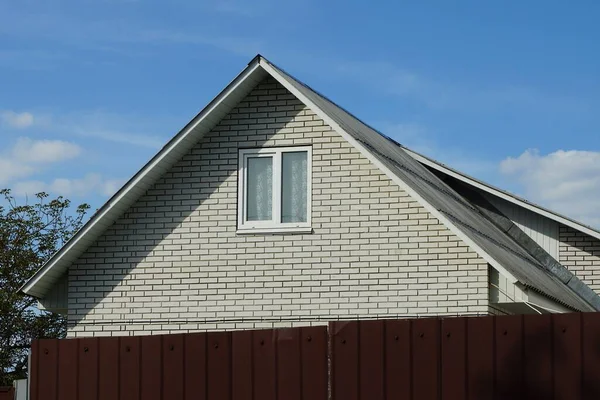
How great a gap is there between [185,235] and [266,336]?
6903 millimetres

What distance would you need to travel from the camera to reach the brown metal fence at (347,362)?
7527 millimetres

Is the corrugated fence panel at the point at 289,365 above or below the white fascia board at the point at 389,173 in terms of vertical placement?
below

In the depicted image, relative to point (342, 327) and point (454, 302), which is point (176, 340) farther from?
point (454, 302)

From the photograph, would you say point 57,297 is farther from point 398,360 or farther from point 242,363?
point 398,360

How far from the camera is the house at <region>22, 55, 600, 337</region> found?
558 inches

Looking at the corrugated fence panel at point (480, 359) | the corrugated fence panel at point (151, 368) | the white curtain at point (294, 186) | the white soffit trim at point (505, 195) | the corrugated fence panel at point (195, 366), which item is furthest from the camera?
the white soffit trim at point (505, 195)

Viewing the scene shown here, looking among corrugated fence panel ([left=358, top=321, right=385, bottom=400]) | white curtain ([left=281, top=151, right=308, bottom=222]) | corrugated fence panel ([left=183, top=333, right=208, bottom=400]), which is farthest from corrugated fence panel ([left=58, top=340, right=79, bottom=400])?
white curtain ([left=281, top=151, right=308, bottom=222])

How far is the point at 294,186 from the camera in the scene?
48.7ft

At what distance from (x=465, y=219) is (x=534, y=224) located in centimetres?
546

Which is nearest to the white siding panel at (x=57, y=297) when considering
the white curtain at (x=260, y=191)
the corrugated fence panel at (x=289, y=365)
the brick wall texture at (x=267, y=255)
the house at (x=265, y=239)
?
the house at (x=265, y=239)

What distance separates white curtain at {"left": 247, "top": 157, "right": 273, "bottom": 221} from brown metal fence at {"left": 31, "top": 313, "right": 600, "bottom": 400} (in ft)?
20.9

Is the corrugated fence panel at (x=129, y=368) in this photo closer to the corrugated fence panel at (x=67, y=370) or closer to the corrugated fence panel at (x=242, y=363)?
the corrugated fence panel at (x=67, y=370)

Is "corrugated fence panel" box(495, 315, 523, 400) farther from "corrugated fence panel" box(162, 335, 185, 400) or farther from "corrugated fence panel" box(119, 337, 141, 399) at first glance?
"corrugated fence panel" box(119, 337, 141, 399)

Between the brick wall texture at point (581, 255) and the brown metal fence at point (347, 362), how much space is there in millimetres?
13058
